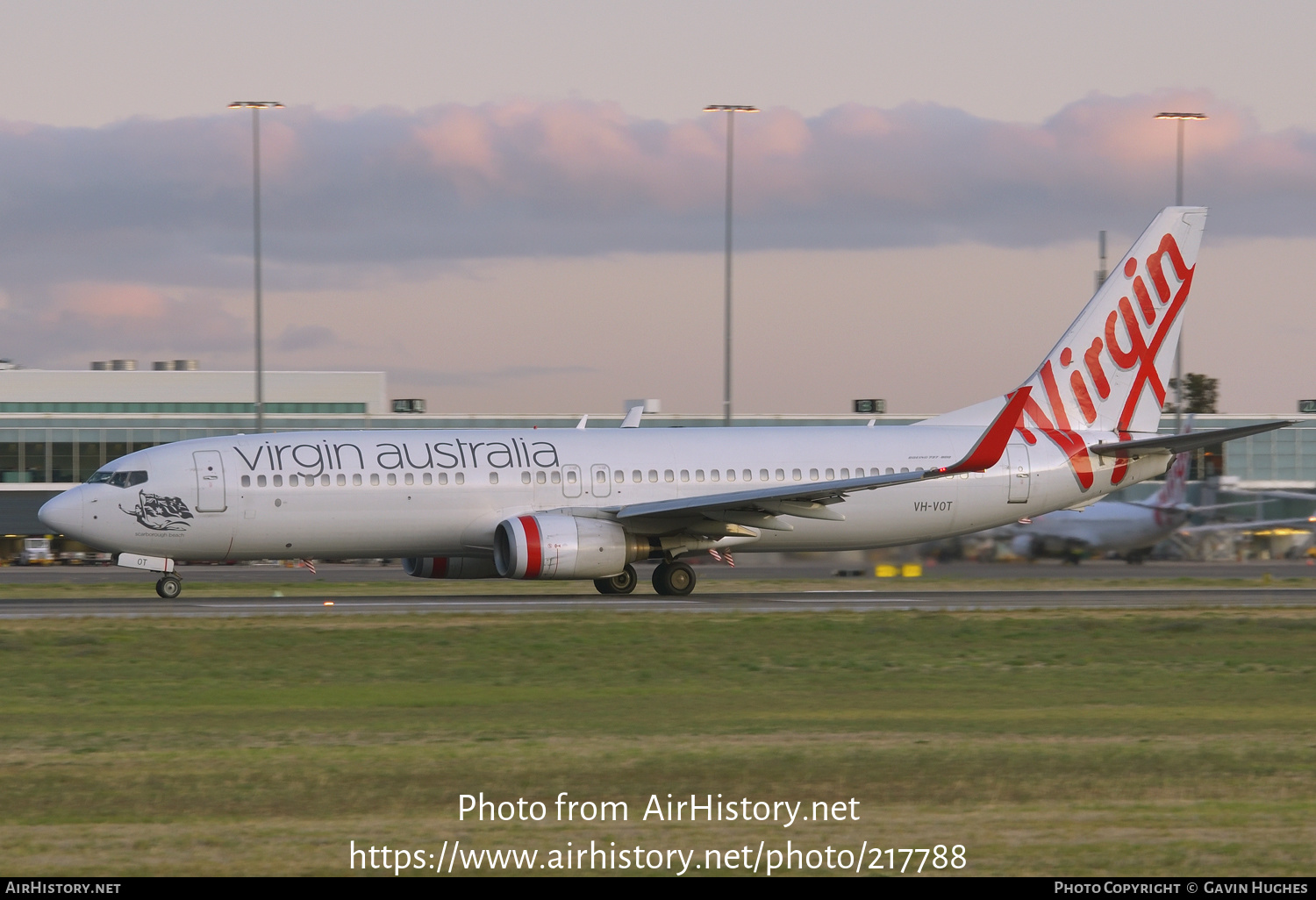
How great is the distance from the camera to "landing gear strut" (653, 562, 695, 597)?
120 feet

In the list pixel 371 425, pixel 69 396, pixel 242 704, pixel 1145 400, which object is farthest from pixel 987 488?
pixel 69 396

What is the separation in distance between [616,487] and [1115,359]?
1386 centimetres

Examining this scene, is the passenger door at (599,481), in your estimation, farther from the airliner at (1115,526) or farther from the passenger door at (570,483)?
the airliner at (1115,526)

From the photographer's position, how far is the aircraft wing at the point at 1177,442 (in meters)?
35.2

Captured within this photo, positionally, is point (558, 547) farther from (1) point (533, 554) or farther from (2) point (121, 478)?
(2) point (121, 478)

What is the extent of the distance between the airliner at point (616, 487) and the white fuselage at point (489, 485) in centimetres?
4

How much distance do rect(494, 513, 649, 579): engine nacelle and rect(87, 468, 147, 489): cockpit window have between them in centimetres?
788

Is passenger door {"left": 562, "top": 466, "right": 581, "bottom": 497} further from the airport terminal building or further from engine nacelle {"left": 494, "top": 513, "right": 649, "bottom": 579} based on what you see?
the airport terminal building

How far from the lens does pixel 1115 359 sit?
41188 mm

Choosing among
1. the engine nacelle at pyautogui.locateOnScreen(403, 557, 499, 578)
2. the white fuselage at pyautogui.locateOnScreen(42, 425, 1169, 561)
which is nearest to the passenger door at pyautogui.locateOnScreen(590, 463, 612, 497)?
the white fuselage at pyautogui.locateOnScreen(42, 425, 1169, 561)

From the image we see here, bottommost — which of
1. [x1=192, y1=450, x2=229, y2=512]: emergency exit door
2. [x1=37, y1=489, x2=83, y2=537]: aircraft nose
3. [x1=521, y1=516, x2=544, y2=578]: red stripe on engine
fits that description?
[x1=521, y1=516, x2=544, y2=578]: red stripe on engine

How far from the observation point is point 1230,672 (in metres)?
22.1

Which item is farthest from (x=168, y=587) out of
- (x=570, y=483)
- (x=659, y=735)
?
(x=659, y=735)

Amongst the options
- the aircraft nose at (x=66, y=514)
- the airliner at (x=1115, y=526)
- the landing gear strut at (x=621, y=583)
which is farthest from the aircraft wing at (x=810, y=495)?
the airliner at (x=1115, y=526)
